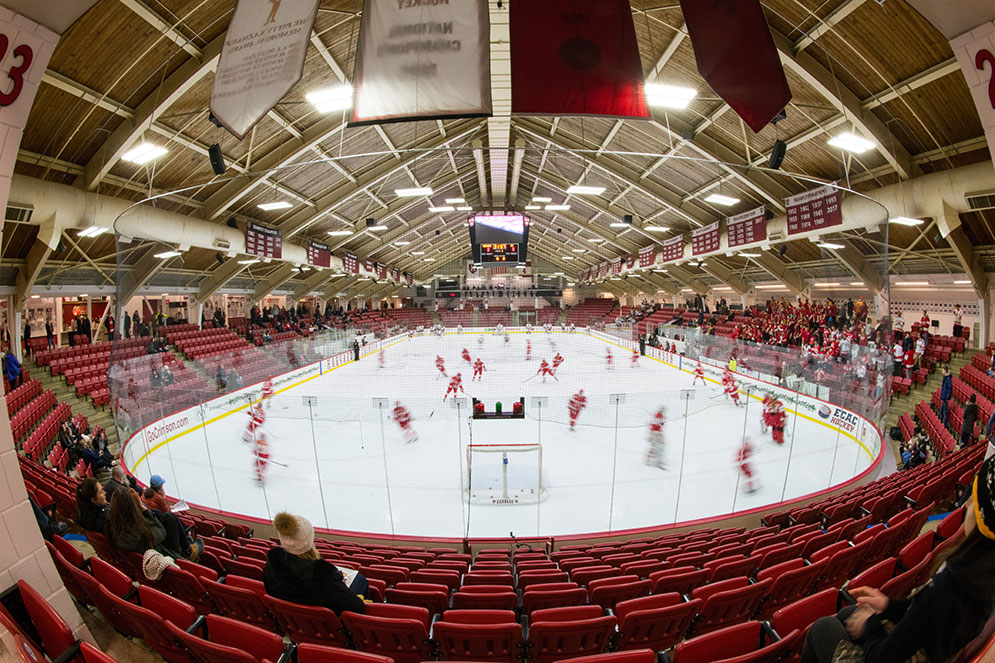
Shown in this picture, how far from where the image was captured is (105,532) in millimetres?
4020

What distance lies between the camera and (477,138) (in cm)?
2238

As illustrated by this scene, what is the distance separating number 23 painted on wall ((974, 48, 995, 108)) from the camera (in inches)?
143

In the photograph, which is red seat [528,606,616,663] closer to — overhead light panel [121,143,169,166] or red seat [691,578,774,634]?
red seat [691,578,774,634]

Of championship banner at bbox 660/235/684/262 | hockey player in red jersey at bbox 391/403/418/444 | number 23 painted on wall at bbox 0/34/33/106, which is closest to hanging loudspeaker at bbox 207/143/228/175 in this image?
hockey player in red jersey at bbox 391/403/418/444

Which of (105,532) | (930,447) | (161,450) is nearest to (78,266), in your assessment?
(161,450)

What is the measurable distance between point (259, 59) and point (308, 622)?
565 cm

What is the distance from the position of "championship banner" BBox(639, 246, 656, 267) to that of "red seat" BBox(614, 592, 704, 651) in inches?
1205

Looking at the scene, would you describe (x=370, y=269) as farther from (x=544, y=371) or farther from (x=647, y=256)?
(x=647, y=256)

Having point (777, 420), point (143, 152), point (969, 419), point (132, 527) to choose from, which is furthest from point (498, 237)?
point (132, 527)

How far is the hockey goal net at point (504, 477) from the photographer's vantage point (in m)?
8.36

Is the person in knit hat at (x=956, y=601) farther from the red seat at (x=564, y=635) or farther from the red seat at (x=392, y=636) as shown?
the red seat at (x=392, y=636)

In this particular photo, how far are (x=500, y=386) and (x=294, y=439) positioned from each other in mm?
9695

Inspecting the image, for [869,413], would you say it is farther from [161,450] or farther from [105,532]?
[161,450]

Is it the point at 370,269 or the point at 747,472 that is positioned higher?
the point at 370,269
